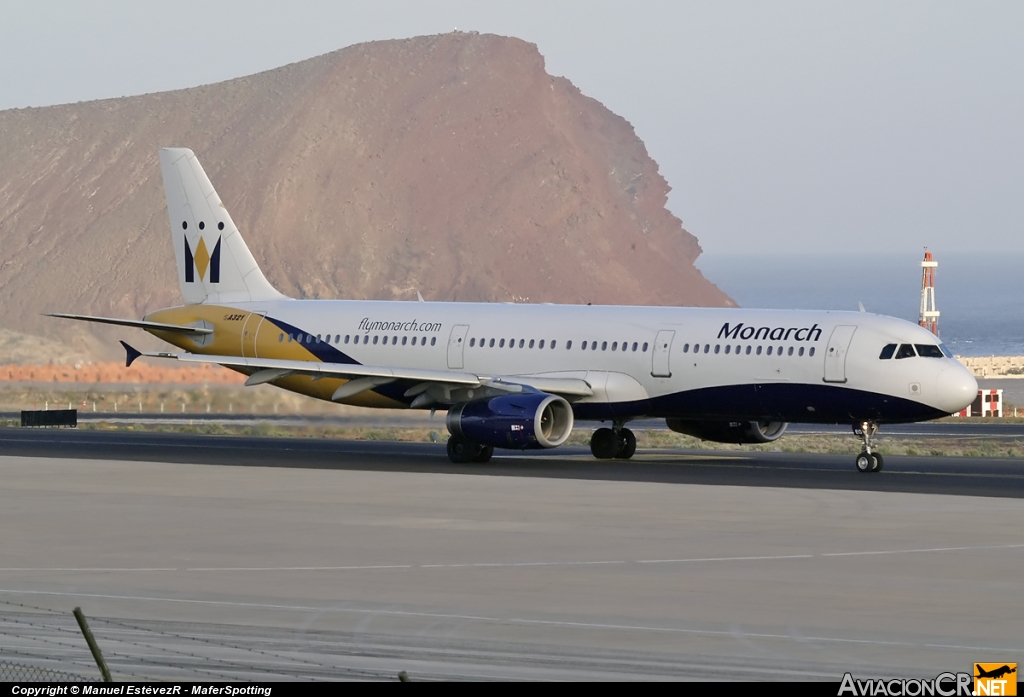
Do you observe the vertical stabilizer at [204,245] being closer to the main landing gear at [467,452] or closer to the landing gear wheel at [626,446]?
the main landing gear at [467,452]

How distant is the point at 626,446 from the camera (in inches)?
1725

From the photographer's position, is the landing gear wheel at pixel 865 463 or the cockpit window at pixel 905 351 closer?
the cockpit window at pixel 905 351

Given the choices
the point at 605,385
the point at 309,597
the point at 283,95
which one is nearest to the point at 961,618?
the point at 309,597

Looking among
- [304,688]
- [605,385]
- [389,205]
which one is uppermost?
[389,205]

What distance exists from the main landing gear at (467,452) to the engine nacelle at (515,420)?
2.86ft

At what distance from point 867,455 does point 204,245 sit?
20.6 metres

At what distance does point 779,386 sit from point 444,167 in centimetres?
12359

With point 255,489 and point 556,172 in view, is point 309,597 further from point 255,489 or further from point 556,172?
point 556,172

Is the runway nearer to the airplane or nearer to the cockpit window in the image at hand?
the airplane

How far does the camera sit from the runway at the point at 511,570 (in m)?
16.1

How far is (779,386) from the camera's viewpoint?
39.2 meters

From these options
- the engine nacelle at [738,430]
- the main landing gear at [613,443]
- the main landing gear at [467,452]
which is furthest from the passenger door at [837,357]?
the main landing gear at [467,452]

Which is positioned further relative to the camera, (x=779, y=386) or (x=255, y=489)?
(x=779, y=386)

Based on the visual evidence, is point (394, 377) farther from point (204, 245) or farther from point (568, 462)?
point (204, 245)
